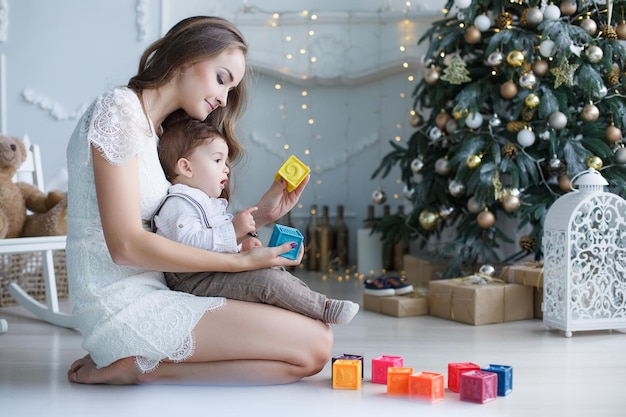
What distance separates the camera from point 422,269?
12.1 feet

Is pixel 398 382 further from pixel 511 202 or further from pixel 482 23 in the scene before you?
pixel 482 23

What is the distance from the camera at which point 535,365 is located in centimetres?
230

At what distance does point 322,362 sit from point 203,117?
693 mm

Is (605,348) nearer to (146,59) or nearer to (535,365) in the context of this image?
(535,365)

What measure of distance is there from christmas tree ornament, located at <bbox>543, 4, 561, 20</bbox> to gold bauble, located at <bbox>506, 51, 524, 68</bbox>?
18cm

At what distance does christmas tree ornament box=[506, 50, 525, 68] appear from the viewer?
3.16 metres

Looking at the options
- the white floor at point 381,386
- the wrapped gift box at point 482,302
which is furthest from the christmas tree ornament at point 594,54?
the white floor at point 381,386

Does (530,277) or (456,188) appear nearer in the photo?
(530,277)

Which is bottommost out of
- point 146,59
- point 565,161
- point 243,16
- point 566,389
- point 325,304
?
point 566,389

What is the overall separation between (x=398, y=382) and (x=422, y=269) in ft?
5.79

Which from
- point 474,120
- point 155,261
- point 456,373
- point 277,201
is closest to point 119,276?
point 155,261

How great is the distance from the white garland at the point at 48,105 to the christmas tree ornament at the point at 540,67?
248 centimetres

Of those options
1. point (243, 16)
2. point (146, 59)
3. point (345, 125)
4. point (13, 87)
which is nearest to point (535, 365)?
point (146, 59)

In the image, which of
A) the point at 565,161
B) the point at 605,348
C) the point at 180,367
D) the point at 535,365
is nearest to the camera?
the point at 180,367
